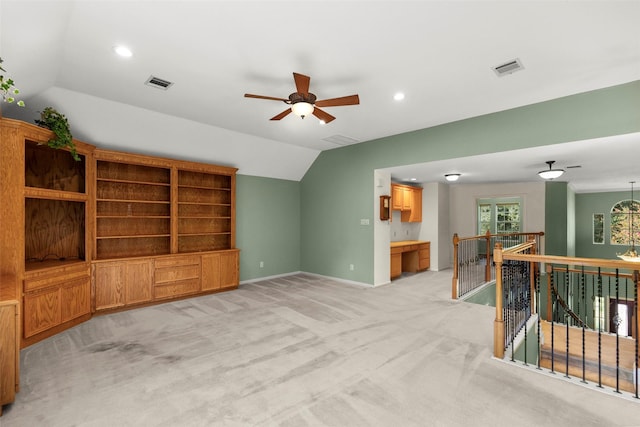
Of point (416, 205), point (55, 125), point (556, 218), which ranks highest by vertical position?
point (55, 125)

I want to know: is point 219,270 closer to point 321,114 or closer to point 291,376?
point 291,376

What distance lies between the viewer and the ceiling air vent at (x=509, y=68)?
286 cm

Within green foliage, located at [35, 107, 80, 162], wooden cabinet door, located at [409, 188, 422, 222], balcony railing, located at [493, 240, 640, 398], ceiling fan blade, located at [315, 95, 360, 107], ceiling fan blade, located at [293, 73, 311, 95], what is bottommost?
balcony railing, located at [493, 240, 640, 398]

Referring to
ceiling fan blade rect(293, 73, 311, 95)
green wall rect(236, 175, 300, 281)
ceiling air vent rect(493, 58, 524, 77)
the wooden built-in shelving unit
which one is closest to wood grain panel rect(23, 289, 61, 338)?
the wooden built-in shelving unit

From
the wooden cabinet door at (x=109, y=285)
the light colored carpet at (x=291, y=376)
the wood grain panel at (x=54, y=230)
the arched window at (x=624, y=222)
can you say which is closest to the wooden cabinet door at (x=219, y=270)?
the light colored carpet at (x=291, y=376)

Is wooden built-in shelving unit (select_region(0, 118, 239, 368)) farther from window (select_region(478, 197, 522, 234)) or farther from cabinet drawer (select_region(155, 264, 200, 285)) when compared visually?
window (select_region(478, 197, 522, 234))

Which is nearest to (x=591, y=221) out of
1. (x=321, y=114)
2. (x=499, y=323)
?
(x=499, y=323)

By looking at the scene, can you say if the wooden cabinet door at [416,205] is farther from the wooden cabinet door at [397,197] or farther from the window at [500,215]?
the window at [500,215]

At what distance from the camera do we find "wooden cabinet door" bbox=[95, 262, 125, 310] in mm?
4141

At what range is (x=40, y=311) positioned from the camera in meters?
3.26

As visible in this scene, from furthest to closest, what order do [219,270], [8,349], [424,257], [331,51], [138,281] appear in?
[424,257] < [219,270] < [138,281] < [331,51] < [8,349]

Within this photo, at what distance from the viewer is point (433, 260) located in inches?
308

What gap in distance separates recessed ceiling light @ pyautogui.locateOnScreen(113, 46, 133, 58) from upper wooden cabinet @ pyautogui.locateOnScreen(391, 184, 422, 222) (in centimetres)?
566

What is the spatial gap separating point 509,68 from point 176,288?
557 centimetres
